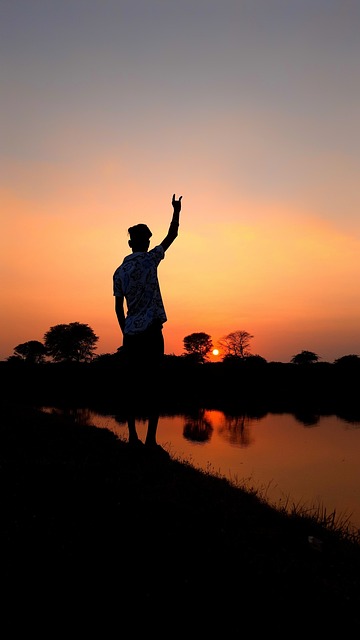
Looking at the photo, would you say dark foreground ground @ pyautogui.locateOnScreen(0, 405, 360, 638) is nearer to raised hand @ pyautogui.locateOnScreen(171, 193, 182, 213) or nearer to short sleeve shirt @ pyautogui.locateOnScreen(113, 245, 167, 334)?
short sleeve shirt @ pyautogui.locateOnScreen(113, 245, 167, 334)

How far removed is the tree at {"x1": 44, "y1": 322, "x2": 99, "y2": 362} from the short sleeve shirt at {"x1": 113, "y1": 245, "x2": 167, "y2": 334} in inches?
4117

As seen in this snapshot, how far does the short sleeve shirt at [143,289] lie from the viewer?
22.0 feet

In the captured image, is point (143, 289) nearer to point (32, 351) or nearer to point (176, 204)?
point (176, 204)

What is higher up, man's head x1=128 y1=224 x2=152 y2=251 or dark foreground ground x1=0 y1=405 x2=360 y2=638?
man's head x1=128 y1=224 x2=152 y2=251

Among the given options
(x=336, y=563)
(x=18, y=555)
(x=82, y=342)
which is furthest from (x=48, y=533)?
(x=82, y=342)

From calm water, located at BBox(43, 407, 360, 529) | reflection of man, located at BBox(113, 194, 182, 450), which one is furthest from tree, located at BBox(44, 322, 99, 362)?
reflection of man, located at BBox(113, 194, 182, 450)

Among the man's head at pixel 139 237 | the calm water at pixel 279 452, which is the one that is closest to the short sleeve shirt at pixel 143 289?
the man's head at pixel 139 237

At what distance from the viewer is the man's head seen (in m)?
7.02

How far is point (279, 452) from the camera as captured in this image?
25500 millimetres

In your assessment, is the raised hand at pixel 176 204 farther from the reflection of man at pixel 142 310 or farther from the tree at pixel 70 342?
the tree at pixel 70 342

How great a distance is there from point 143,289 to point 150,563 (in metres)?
3.95

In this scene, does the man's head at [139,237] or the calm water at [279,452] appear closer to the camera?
the man's head at [139,237]

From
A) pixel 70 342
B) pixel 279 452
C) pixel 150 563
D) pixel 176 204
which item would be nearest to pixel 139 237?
pixel 176 204

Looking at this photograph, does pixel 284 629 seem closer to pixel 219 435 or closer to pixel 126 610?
pixel 126 610
